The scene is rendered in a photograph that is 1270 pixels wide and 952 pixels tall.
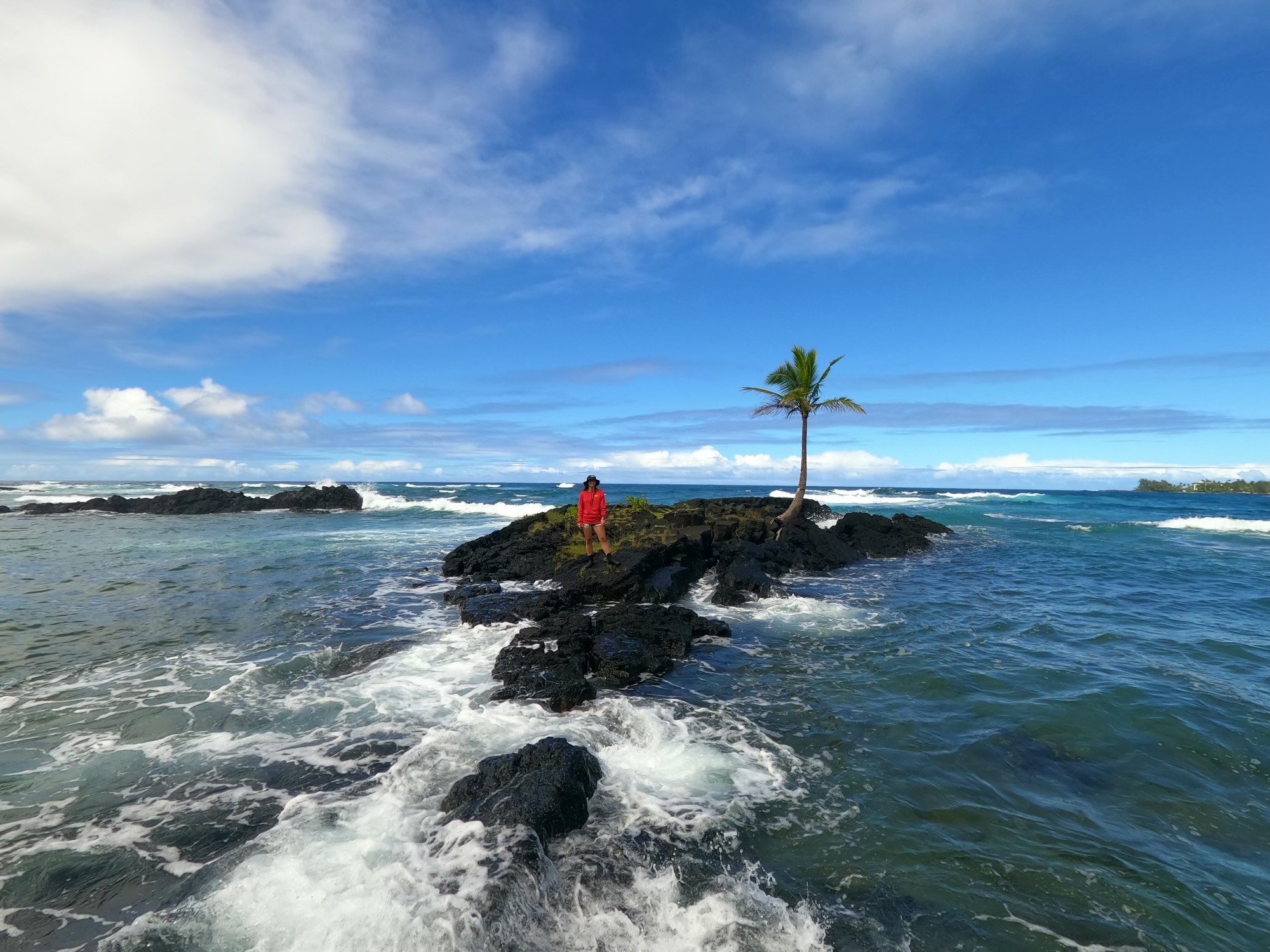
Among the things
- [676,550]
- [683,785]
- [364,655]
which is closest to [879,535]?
[676,550]

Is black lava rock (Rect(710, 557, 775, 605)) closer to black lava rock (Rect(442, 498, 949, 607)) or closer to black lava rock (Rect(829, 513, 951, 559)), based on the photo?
black lava rock (Rect(442, 498, 949, 607))

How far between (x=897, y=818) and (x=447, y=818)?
4.48m

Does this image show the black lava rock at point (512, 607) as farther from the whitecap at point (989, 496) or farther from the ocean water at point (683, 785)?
the whitecap at point (989, 496)

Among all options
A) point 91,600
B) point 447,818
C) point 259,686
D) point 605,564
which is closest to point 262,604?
point 91,600

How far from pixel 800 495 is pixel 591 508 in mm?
13440

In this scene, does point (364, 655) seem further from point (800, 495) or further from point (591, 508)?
point (800, 495)

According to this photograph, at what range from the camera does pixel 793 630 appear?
13.1 metres

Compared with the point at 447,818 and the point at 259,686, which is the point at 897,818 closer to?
the point at 447,818

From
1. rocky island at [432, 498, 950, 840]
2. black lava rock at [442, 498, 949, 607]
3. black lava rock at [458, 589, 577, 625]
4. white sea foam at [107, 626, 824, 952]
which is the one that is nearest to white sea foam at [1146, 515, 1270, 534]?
rocky island at [432, 498, 950, 840]

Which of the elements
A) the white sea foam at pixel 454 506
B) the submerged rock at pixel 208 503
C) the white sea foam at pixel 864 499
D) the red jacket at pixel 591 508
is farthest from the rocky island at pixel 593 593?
the submerged rock at pixel 208 503

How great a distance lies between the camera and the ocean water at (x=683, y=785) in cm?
456

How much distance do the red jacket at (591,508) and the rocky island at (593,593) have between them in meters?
1.28

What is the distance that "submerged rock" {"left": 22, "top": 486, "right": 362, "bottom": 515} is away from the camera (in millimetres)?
51094

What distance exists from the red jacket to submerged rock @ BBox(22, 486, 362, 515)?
46673 mm
